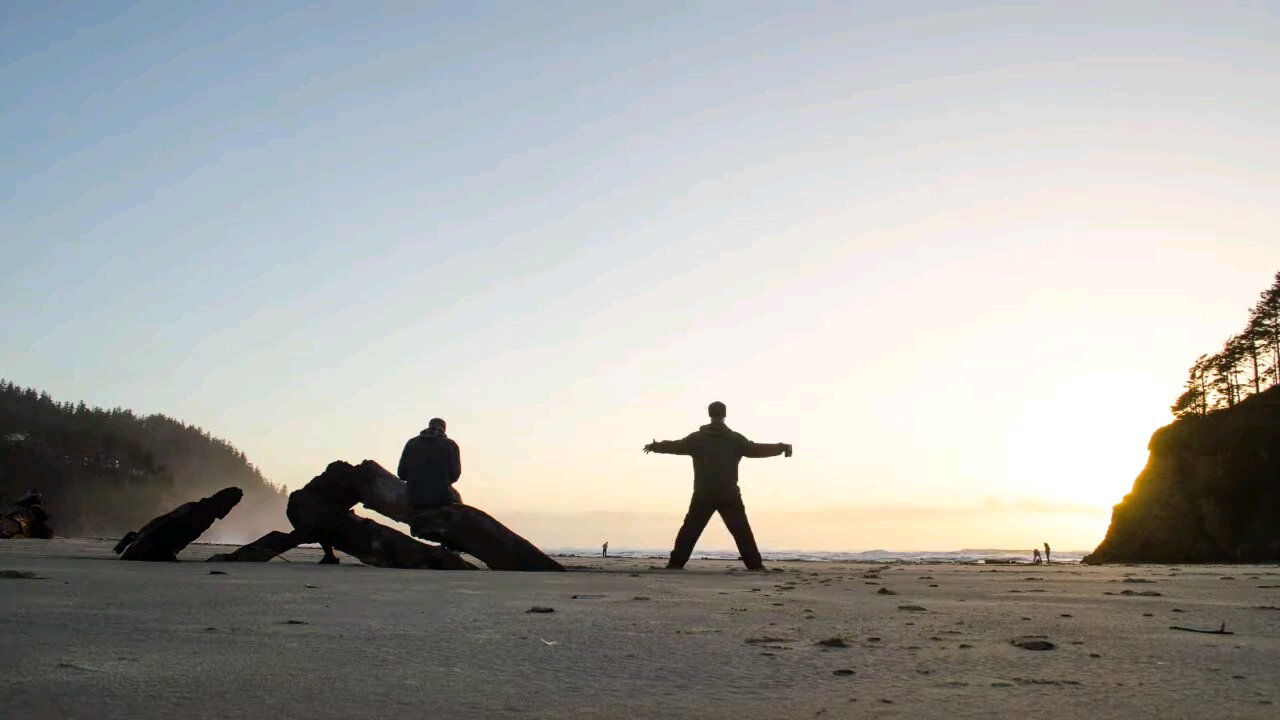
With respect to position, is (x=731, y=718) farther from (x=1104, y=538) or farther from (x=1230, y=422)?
(x=1104, y=538)

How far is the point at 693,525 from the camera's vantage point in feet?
48.8

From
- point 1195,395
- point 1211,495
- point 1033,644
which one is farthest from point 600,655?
point 1195,395

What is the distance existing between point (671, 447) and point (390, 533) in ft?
17.9

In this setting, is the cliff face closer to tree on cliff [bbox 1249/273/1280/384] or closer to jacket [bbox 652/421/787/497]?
tree on cliff [bbox 1249/273/1280/384]

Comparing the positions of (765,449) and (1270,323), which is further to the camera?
(1270,323)

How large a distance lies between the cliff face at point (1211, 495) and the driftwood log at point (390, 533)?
49560 mm

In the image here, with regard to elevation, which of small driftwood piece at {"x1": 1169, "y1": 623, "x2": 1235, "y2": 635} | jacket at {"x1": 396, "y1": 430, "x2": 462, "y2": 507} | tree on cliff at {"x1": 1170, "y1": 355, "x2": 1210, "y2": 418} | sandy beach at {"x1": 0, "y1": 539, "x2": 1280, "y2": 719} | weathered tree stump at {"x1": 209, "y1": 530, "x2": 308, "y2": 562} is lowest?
sandy beach at {"x1": 0, "y1": 539, "x2": 1280, "y2": 719}

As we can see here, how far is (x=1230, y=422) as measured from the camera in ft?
183

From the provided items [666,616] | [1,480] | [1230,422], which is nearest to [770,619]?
[666,616]

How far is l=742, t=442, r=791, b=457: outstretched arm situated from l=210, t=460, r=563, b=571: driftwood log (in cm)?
456

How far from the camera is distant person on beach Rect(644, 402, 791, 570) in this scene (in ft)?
48.4

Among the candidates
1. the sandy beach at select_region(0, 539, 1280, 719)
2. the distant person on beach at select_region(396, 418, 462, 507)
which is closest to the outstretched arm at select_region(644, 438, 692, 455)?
the distant person on beach at select_region(396, 418, 462, 507)

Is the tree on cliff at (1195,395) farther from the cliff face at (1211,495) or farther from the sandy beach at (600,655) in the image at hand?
the sandy beach at (600,655)

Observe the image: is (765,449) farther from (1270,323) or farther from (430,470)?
(1270,323)
